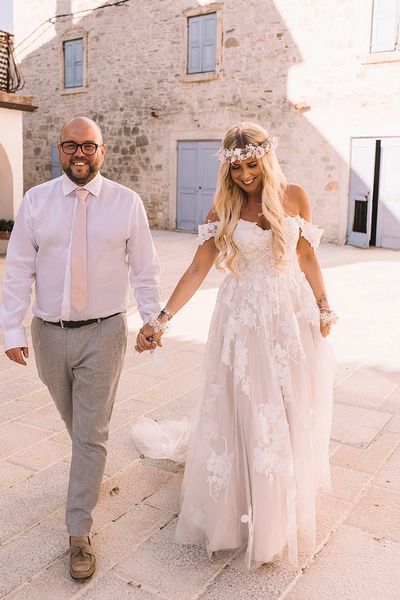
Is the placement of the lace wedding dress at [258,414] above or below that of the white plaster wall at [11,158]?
below

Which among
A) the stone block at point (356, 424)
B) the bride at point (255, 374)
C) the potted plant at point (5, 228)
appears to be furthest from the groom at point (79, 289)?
the potted plant at point (5, 228)

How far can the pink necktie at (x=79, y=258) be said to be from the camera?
8.16 feet

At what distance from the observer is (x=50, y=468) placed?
338 centimetres

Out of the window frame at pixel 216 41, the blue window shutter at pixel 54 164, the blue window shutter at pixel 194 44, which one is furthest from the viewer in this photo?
the blue window shutter at pixel 54 164

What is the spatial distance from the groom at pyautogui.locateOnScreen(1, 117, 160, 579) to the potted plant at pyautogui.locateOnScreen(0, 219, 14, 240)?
30.5ft

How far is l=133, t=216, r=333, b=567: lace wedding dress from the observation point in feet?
8.28

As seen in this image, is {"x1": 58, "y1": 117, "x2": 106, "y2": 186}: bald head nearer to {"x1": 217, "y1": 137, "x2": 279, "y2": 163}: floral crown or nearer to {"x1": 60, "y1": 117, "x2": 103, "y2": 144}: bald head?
{"x1": 60, "y1": 117, "x2": 103, "y2": 144}: bald head

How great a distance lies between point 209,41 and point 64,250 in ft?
43.3

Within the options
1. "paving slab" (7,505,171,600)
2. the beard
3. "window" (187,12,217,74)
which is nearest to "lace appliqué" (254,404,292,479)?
"paving slab" (7,505,171,600)

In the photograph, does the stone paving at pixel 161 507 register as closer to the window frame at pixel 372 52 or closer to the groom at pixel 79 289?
the groom at pixel 79 289

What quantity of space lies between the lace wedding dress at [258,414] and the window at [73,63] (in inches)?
613

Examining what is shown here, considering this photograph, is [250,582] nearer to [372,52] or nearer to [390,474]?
[390,474]

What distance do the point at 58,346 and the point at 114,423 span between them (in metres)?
1.60

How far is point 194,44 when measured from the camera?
14750 mm
